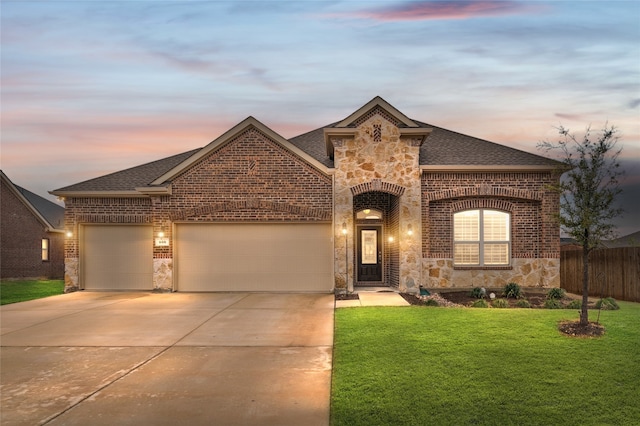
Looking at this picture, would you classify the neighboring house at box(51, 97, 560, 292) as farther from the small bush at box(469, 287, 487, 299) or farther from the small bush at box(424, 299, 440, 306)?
the small bush at box(424, 299, 440, 306)

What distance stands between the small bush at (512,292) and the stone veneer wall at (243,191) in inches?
245

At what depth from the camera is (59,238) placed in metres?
31.0

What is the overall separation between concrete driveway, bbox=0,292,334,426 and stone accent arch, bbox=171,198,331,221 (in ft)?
13.3

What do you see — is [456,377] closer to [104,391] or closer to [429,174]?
[104,391]

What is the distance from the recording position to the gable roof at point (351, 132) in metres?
16.4

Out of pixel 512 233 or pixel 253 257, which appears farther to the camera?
pixel 253 257

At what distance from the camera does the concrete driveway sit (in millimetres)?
5766

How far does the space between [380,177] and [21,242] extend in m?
22.0

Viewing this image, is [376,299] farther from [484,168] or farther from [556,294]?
[484,168]

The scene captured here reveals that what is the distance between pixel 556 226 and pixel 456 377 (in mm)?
12118

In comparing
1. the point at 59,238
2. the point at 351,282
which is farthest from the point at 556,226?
the point at 59,238

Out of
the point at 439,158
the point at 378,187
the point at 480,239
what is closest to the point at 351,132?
the point at 378,187

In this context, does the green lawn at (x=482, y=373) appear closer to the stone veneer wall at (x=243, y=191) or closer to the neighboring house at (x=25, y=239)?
the stone veneer wall at (x=243, y=191)

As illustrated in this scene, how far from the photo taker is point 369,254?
62.9 feet
